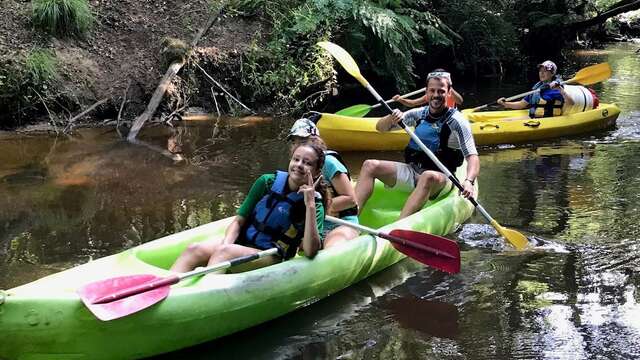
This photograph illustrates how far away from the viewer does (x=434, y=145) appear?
4922 millimetres

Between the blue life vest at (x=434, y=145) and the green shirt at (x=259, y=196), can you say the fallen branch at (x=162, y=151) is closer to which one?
the blue life vest at (x=434, y=145)

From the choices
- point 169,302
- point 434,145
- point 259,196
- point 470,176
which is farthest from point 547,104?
point 169,302

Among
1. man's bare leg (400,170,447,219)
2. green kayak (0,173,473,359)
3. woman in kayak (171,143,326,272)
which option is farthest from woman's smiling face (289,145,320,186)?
man's bare leg (400,170,447,219)

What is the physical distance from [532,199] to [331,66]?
15.7 ft

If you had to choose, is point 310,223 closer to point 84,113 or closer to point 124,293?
point 124,293

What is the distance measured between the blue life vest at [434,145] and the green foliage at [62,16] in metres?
5.71

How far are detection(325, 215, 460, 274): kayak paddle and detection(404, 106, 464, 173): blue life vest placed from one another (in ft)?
3.23

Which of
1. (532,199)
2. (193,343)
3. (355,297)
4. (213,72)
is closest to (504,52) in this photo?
(213,72)

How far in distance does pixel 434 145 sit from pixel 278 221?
1822 mm

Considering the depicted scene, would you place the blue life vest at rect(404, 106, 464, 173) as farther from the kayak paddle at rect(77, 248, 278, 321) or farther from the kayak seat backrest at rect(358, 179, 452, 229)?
the kayak paddle at rect(77, 248, 278, 321)

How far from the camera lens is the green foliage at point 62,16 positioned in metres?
8.65

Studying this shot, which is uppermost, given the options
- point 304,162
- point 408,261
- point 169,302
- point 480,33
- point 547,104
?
point 480,33

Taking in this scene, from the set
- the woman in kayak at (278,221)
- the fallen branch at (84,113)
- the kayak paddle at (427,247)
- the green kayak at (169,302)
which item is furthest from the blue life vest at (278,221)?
the fallen branch at (84,113)

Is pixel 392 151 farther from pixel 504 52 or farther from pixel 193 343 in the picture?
pixel 504 52
